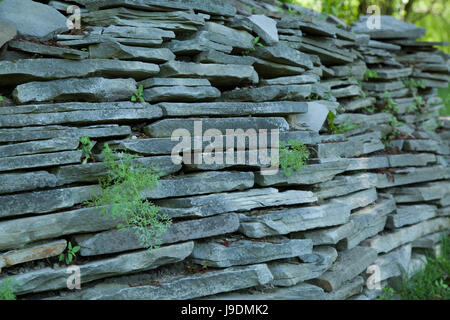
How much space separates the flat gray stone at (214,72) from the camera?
470 centimetres

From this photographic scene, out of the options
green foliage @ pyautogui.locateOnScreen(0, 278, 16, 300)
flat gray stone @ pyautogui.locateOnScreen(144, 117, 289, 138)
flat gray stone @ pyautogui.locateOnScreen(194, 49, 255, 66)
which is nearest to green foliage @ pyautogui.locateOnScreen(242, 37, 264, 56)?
flat gray stone @ pyautogui.locateOnScreen(194, 49, 255, 66)

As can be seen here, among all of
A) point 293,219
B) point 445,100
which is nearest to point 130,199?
point 293,219

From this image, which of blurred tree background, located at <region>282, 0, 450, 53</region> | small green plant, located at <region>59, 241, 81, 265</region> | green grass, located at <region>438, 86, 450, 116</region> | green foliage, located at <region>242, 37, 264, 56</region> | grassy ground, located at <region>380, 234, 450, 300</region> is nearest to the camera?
small green plant, located at <region>59, 241, 81, 265</region>

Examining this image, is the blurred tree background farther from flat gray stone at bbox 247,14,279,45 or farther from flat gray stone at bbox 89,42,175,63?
flat gray stone at bbox 89,42,175,63

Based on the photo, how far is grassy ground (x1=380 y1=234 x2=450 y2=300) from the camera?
5.74 meters

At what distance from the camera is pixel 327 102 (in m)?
6.00

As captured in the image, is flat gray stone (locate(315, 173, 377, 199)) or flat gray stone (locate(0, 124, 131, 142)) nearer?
flat gray stone (locate(0, 124, 131, 142))

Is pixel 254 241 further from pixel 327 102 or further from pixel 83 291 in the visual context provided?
pixel 327 102

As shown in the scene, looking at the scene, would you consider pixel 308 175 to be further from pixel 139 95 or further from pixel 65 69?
pixel 65 69

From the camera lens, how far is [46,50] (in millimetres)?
4195

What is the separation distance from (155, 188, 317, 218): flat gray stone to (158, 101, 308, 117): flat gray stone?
846 mm
